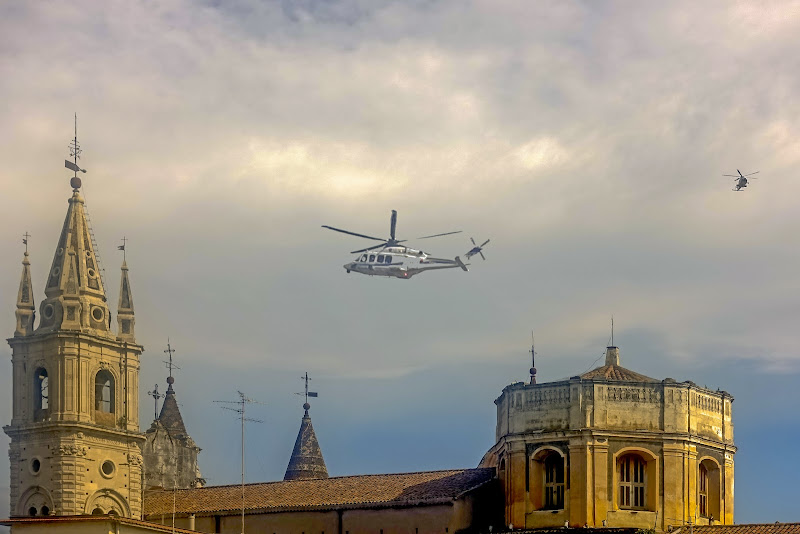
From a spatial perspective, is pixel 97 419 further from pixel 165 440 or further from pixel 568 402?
pixel 568 402

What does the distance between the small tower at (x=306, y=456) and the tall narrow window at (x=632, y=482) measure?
4274 centimetres

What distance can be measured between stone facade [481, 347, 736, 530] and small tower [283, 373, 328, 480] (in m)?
41.0

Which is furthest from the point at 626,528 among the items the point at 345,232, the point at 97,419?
the point at 97,419

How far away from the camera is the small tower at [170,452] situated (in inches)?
3856

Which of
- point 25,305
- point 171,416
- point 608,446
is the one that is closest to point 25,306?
point 25,305

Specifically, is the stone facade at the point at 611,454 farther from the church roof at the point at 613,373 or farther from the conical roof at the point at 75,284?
the conical roof at the point at 75,284

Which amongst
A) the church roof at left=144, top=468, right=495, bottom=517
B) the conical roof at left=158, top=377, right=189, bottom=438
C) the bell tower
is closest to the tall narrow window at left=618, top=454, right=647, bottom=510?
the church roof at left=144, top=468, right=495, bottom=517

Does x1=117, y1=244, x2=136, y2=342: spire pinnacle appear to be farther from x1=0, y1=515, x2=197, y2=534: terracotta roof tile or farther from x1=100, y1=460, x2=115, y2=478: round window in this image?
x1=0, y1=515, x2=197, y2=534: terracotta roof tile

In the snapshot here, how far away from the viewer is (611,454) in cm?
6912

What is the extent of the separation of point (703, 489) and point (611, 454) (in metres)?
4.63

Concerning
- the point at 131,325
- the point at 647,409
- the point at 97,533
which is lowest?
the point at 97,533

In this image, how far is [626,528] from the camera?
67188 millimetres

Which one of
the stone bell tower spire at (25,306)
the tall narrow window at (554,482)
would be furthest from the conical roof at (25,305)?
the tall narrow window at (554,482)

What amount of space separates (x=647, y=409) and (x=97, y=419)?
30.2 m
